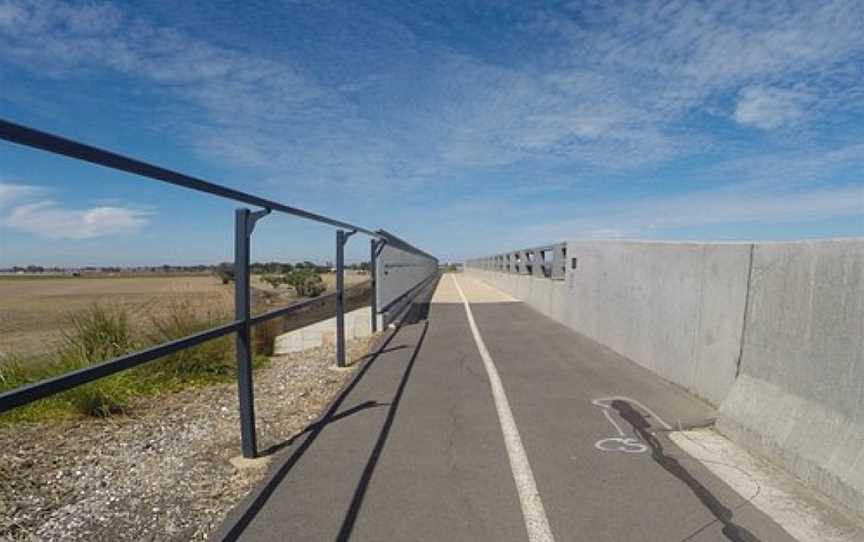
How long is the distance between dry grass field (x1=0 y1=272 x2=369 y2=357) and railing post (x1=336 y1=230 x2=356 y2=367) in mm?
191

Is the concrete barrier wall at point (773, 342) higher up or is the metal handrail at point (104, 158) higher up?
the metal handrail at point (104, 158)

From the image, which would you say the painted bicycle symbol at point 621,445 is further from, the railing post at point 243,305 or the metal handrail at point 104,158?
the metal handrail at point 104,158

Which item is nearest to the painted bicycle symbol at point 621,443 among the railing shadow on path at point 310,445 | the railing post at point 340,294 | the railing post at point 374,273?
the railing shadow on path at point 310,445

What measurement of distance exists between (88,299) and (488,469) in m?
4.71

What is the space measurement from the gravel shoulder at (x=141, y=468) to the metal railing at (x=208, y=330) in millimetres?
556

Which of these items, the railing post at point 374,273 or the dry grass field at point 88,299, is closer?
the dry grass field at point 88,299

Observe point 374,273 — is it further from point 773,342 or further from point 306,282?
point 773,342

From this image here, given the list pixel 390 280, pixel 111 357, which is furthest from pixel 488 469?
pixel 390 280

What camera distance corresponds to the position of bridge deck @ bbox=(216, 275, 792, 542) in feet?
11.0

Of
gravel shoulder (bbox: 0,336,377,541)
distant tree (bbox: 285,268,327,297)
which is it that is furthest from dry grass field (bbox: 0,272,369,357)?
gravel shoulder (bbox: 0,336,377,541)

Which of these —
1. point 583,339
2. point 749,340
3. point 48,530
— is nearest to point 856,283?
point 749,340

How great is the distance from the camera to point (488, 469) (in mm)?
4223

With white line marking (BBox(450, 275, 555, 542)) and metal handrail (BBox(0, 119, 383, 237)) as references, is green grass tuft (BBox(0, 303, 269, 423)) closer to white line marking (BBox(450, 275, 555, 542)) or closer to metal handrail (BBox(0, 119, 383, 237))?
metal handrail (BBox(0, 119, 383, 237))

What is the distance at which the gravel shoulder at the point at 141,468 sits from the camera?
3.42m
